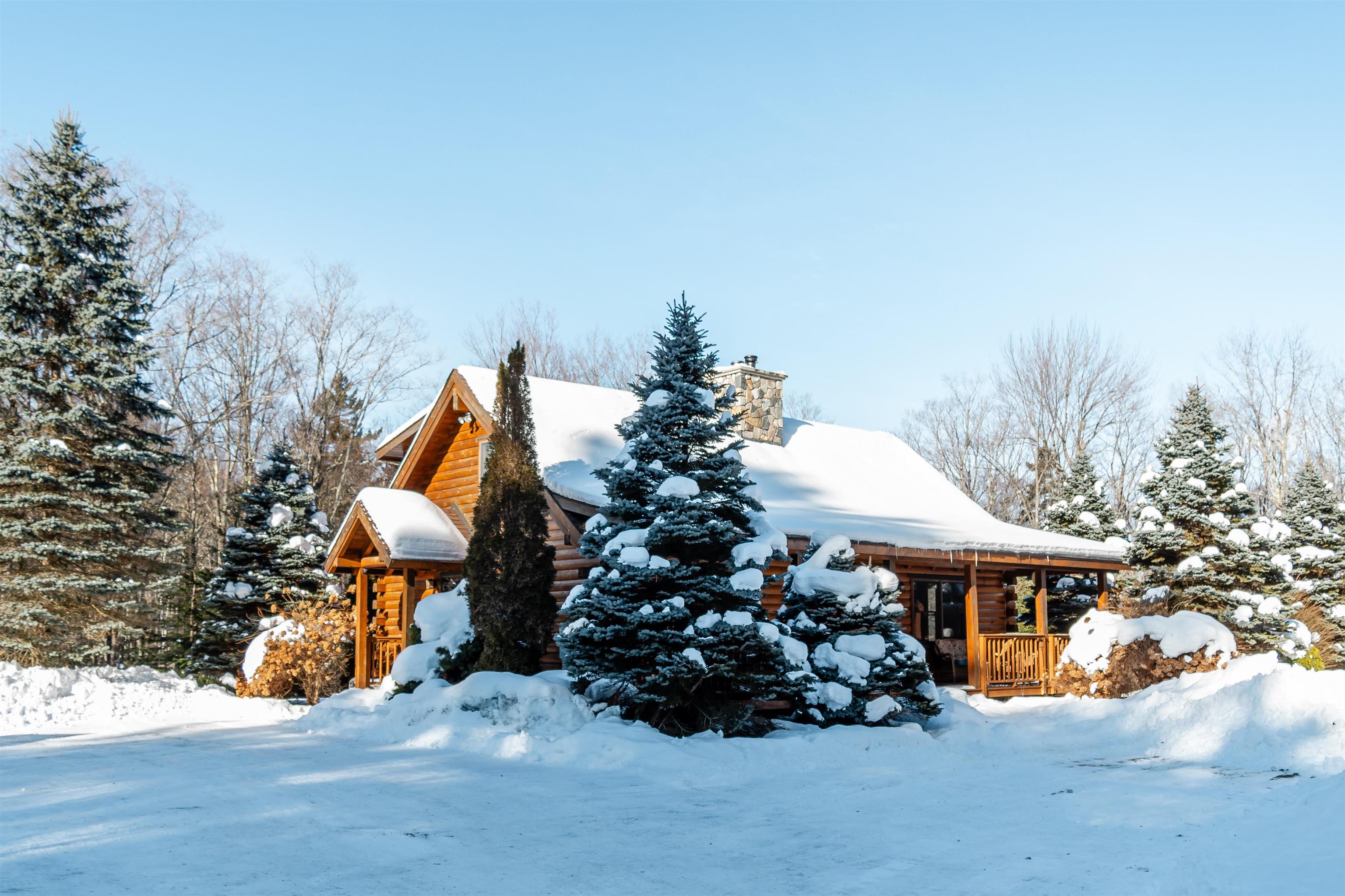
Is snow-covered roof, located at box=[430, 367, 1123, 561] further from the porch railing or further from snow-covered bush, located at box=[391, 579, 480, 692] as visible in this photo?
snow-covered bush, located at box=[391, 579, 480, 692]

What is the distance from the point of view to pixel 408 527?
17688 mm

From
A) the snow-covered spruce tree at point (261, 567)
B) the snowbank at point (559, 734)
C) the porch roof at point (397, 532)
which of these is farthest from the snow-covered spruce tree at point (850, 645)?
the snow-covered spruce tree at point (261, 567)

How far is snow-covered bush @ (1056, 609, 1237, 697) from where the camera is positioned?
1546cm

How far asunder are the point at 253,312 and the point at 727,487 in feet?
80.6

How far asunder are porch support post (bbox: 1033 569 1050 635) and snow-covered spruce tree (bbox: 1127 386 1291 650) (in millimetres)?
3115

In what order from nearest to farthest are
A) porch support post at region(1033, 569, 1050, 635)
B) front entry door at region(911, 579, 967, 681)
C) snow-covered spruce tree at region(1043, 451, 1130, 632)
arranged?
porch support post at region(1033, 569, 1050, 635)
front entry door at region(911, 579, 967, 681)
snow-covered spruce tree at region(1043, 451, 1130, 632)

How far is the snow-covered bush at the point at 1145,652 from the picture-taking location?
15461 millimetres

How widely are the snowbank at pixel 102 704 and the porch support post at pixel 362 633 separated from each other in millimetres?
1352

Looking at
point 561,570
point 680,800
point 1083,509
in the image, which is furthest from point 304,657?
point 1083,509

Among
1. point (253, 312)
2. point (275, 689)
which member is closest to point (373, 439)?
point (253, 312)

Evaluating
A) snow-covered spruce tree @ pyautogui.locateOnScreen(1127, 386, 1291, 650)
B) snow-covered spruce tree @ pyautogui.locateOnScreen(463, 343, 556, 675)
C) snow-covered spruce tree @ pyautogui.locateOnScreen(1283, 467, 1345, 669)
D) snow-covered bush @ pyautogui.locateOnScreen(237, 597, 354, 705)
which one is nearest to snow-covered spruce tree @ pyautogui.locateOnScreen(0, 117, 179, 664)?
snow-covered bush @ pyautogui.locateOnScreen(237, 597, 354, 705)

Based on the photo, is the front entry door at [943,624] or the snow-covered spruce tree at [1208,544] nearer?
the front entry door at [943,624]

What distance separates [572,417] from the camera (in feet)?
63.1

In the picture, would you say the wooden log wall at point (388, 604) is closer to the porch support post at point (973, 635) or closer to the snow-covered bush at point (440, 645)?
the snow-covered bush at point (440, 645)
